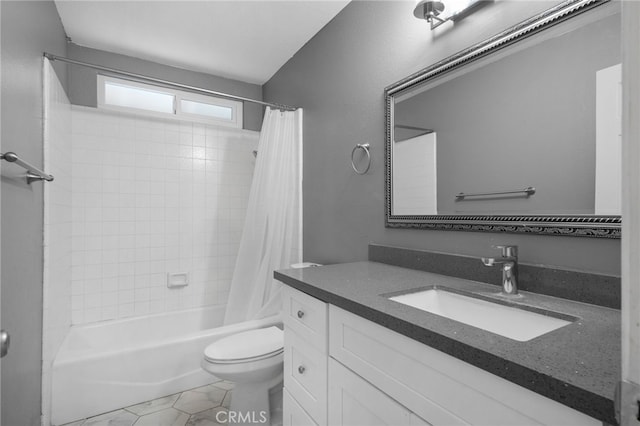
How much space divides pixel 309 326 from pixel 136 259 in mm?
2096

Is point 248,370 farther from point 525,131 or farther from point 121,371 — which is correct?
point 525,131

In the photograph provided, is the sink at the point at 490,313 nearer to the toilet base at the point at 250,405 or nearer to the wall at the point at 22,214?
the toilet base at the point at 250,405

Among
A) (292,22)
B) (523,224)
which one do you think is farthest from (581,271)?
(292,22)

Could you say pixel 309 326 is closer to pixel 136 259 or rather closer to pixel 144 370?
pixel 144 370

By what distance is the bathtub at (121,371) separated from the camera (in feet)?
5.82

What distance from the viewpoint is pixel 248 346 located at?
1.74 metres

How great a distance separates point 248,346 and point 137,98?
2.31 meters

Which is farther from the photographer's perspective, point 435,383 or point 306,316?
point 306,316

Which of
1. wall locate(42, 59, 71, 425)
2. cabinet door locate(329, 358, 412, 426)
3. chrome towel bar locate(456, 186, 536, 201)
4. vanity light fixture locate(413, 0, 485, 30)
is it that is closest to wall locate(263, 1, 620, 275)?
vanity light fixture locate(413, 0, 485, 30)

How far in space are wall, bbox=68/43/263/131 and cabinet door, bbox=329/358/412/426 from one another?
271 centimetres

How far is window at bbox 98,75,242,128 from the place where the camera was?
2.63m

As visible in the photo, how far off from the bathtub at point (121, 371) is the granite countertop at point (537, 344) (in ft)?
4.47

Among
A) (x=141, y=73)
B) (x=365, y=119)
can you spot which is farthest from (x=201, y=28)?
(x=365, y=119)

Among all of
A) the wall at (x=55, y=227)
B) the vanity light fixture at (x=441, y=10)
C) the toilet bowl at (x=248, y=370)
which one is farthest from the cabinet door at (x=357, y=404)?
the wall at (x=55, y=227)
